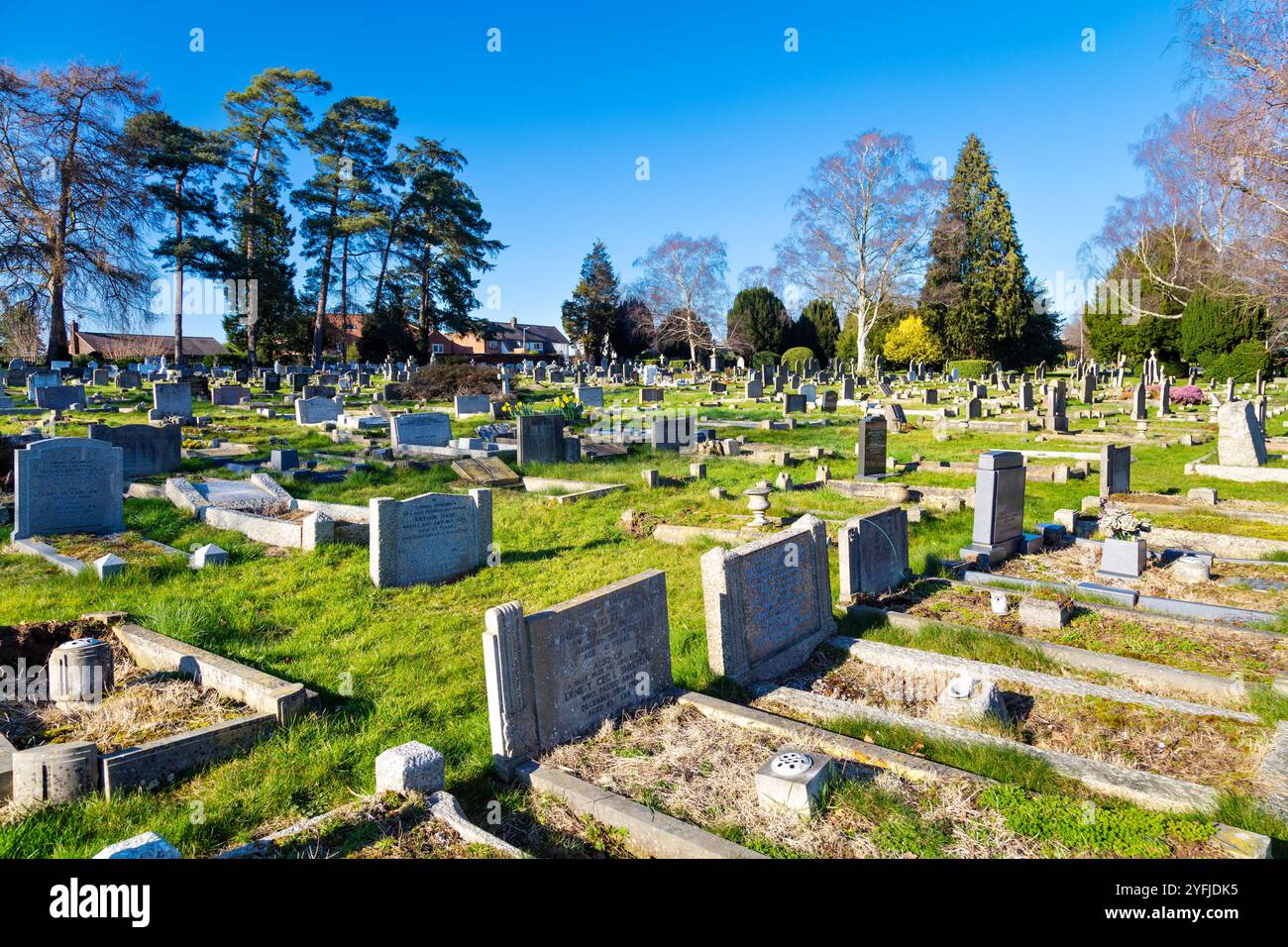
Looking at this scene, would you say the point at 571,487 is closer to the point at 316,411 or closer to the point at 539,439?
the point at 539,439

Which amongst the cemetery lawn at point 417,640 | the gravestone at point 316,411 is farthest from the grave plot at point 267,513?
the gravestone at point 316,411

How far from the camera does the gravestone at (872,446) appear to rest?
13414 millimetres

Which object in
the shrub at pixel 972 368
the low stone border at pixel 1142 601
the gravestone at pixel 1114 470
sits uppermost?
the shrub at pixel 972 368

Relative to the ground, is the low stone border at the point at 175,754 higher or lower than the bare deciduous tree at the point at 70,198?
lower

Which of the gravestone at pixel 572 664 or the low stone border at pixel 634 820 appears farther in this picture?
the gravestone at pixel 572 664

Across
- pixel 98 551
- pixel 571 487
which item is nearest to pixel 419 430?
pixel 571 487

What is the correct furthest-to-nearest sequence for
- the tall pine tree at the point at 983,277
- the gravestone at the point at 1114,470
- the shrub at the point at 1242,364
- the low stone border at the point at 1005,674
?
1. the tall pine tree at the point at 983,277
2. the shrub at the point at 1242,364
3. the gravestone at the point at 1114,470
4. the low stone border at the point at 1005,674

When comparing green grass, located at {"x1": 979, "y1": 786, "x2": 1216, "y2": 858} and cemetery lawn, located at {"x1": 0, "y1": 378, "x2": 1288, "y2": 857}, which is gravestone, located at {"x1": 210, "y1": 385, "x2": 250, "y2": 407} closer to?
cemetery lawn, located at {"x1": 0, "y1": 378, "x2": 1288, "y2": 857}

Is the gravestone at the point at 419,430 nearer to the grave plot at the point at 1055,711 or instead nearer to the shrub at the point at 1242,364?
the grave plot at the point at 1055,711

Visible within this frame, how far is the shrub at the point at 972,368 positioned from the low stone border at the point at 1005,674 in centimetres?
4783

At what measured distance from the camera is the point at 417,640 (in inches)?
245

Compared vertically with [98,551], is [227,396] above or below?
above

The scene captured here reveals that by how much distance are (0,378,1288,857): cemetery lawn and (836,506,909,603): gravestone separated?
65 centimetres

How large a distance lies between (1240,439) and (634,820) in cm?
1394
